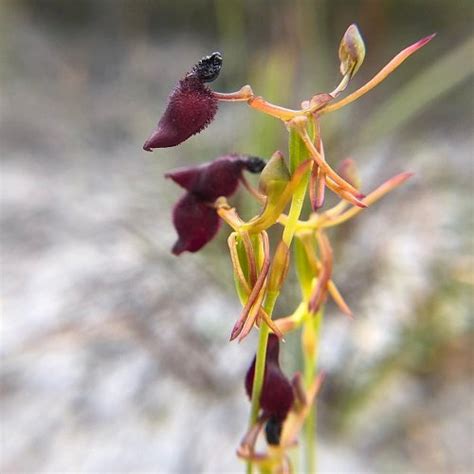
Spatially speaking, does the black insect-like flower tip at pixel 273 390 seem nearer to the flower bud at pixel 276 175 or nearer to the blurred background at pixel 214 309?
the flower bud at pixel 276 175

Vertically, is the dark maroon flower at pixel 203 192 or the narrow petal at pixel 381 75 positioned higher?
the narrow petal at pixel 381 75

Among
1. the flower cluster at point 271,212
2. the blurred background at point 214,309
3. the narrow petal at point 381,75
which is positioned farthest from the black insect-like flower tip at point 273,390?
the blurred background at point 214,309

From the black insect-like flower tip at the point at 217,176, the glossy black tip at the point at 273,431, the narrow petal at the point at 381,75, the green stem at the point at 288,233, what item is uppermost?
the narrow petal at the point at 381,75

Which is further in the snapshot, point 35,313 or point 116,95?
point 116,95

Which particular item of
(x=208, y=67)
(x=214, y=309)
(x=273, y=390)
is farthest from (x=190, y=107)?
(x=214, y=309)

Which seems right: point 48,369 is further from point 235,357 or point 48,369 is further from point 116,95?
point 116,95

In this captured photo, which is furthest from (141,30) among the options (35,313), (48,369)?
(48,369)

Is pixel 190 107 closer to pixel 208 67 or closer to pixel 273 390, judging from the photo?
pixel 208 67

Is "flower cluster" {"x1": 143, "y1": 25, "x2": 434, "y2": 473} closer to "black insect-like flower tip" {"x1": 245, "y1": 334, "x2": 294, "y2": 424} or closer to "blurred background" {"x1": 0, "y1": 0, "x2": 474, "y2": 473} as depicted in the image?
"black insect-like flower tip" {"x1": 245, "y1": 334, "x2": 294, "y2": 424}
